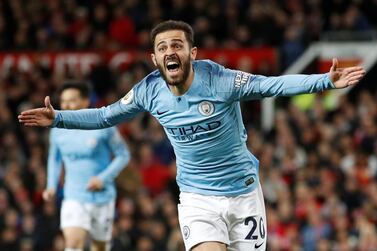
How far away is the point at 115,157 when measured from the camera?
32.9ft

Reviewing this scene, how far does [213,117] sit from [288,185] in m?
8.18

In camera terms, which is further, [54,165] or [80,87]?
[54,165]

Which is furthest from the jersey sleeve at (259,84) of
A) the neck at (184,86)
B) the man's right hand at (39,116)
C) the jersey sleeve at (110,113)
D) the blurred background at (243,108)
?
the blurred background at (243,108)

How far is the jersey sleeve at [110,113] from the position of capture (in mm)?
7297

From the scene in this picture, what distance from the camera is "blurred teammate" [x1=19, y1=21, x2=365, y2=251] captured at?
23.2 feet

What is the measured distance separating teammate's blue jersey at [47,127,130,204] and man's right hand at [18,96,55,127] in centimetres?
270

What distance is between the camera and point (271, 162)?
15.6 meters

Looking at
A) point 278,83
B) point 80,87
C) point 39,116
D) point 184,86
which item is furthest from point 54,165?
point 278,83

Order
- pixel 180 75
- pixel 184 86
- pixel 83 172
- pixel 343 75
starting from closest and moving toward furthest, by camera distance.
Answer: pixel 343 75, pixel 180 75, pixel 184 86, pixel 83 172

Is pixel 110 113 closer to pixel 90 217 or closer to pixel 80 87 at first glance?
pixel 80 87

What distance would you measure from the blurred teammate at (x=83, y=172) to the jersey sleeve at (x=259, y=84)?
9.32 feet

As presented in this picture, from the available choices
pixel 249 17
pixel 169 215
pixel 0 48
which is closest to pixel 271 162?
pixel 169 215

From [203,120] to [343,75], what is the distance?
108 cm

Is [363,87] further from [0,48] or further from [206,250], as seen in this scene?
[206,250]
